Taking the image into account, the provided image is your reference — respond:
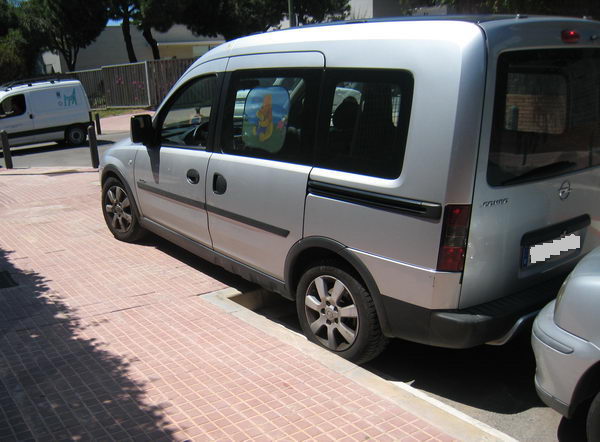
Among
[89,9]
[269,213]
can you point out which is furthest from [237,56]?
[89,9]

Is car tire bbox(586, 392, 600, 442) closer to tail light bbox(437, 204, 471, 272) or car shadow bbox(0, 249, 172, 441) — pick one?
tail light bbox(437, 204, 471, 272)

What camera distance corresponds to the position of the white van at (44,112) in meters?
16.5

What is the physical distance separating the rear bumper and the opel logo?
583 mm

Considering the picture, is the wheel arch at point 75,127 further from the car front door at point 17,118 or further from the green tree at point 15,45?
the green tree at point 15,45

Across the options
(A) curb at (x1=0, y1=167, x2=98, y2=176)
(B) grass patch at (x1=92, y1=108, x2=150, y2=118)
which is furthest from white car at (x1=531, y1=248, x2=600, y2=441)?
(B) grass patch at (x1=92, y1=108, x2=150, y2=118)

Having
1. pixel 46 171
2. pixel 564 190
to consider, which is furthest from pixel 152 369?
pixel 46 171

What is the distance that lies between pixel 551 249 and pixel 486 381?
40.2 inches

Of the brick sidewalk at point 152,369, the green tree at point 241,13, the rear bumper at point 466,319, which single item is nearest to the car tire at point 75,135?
the brick sidewalk at point 152,369

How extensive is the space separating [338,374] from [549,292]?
1.41 m

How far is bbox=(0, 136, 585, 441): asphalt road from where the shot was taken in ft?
11.0

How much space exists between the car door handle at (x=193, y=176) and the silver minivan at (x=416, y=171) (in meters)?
0.45

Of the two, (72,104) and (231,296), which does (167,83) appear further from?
(231,296)

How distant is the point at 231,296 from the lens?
16.9 ft

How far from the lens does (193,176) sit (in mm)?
5098
